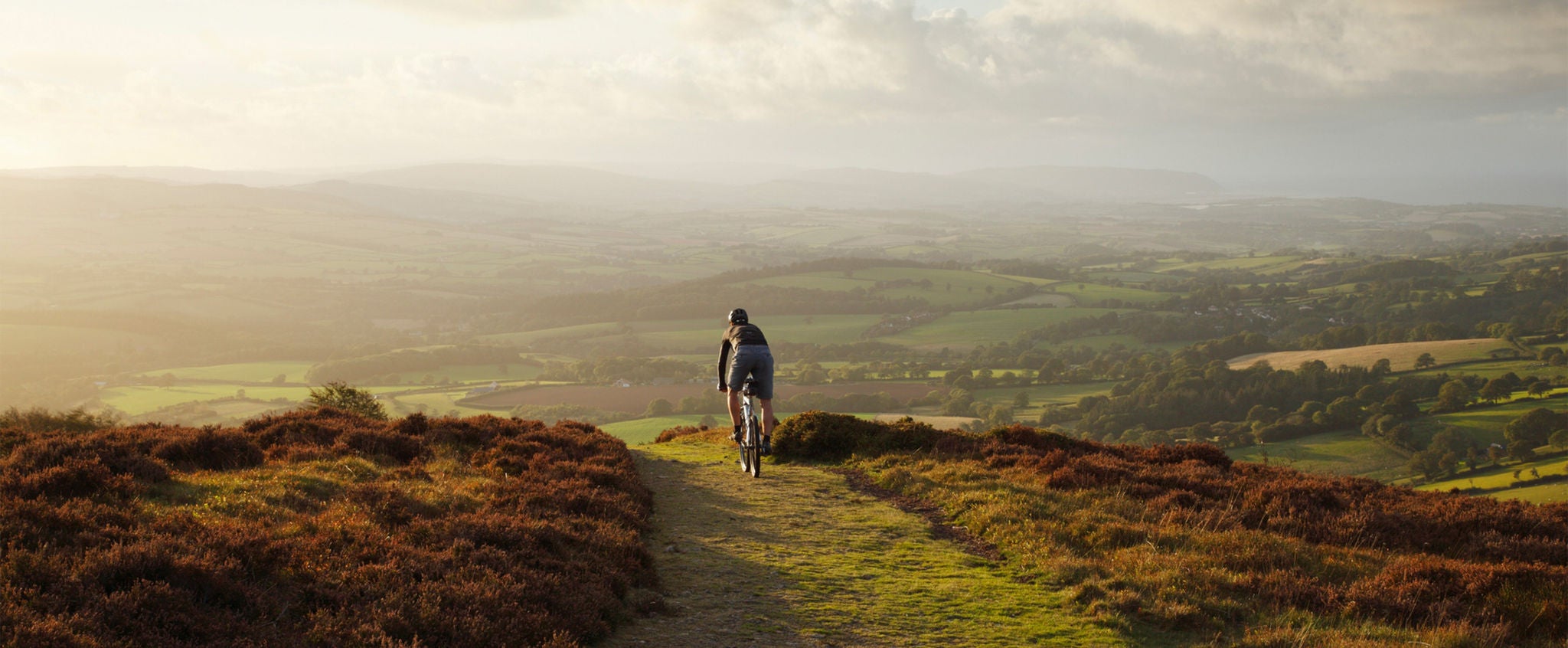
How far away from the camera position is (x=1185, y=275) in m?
180

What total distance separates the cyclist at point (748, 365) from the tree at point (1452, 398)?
215 ft

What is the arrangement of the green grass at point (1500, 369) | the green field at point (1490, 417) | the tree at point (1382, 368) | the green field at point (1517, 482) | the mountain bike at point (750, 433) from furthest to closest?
the tree at point (1382, 368)
the green grass at point (1500, 369)
the green field at point (1490, 417)
the green field at point (1517, 482)
the mountain bike at point (750, 433)

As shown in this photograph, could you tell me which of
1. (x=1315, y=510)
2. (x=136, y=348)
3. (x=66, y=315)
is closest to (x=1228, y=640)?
(x=1315, y=510)

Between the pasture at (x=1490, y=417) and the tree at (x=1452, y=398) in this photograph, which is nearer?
the pasture at (x=1490, y=417)

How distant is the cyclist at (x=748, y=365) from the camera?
620 inches

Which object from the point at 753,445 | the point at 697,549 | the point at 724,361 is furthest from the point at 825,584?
the point at 724,361

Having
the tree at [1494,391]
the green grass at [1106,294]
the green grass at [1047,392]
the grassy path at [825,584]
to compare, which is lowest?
the green grass at [1047,392]

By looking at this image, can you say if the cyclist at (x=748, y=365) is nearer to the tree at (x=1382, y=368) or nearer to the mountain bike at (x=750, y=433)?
the mountain bike at (x=750, y=433)

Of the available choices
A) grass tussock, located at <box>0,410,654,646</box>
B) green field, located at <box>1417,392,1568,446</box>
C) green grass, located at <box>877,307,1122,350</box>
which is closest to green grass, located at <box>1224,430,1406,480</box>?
green field, located at <box>1417,392,1568,446</box>

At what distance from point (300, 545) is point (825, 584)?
5195 millimetres

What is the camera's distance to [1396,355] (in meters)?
84.1

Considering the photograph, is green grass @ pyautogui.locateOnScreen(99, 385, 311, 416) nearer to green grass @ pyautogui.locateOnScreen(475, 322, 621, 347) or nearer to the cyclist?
green grass @ pyautogui.locateOnScreen(475, 322, 621, 347)

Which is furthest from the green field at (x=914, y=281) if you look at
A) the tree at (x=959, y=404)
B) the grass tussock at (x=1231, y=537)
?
the grass tussock at (x=1231, y=537)

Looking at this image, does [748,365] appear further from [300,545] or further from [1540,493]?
[1540,493]
